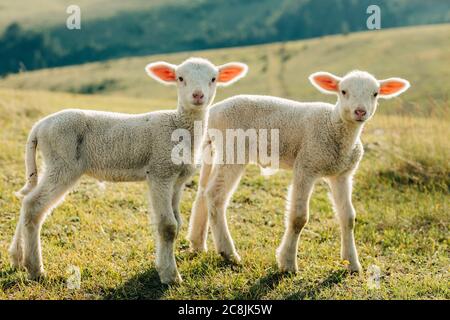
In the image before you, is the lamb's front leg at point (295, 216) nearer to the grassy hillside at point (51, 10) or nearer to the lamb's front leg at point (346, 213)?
the lamb's front leg at point (346, 213)

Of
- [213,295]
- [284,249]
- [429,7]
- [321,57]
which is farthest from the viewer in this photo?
[429,7]

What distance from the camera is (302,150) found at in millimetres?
6504

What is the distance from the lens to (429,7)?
350 ft

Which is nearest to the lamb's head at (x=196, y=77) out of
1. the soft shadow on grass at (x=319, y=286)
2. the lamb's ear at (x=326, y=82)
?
the lamb's ear at (x=326, y=82)

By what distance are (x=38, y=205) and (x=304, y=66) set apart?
55.0m

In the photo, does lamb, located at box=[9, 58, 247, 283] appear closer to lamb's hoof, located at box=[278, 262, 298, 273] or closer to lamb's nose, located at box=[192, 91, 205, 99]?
lamb's nose, located at box=[192, 91, 205, 99]

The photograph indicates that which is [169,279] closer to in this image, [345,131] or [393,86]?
[345,131]

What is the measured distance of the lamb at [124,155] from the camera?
5863 millimetres

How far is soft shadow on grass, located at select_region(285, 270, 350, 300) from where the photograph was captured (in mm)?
5809

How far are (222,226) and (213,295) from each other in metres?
1.12

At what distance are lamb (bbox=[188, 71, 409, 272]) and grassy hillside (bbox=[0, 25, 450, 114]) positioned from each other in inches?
1436

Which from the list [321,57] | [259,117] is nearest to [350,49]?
[321,57]

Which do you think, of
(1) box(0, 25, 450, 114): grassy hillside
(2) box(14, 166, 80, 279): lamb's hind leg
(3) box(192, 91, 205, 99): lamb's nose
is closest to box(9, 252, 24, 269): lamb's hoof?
(2) box(14, 166, 80, 279): lamb's hind leg
